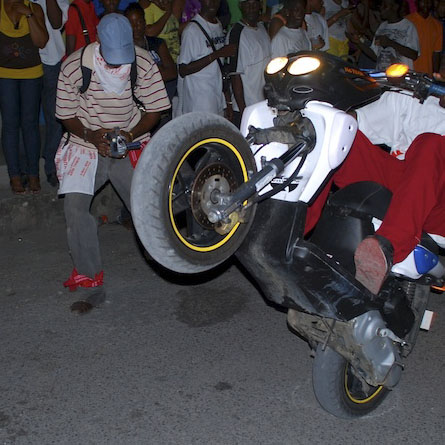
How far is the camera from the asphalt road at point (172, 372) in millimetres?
3252

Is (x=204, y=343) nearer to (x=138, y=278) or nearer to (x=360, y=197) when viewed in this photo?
(x=138, y=278)

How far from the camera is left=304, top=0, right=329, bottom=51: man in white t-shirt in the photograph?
7696 mm

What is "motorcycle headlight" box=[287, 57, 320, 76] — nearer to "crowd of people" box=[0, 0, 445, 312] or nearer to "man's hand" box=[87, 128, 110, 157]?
"crowd of people" box=[0, 0, 445, 312]

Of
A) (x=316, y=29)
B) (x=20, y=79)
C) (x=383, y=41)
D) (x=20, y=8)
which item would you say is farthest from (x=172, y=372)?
(x=383, y=41)

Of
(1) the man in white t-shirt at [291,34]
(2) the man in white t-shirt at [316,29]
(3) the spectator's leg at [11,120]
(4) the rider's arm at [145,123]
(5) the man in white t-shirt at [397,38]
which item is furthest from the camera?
(5) the man in white t-shirt at [397,38]

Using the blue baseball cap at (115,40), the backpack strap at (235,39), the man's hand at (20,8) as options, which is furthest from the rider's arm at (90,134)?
the backpack strap at (235,39)

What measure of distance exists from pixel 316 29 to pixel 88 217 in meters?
4.21

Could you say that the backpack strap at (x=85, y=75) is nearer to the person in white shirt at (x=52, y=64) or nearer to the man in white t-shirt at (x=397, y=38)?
the person in white shirt at (x=52, y=64)

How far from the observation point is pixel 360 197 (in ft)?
10.3

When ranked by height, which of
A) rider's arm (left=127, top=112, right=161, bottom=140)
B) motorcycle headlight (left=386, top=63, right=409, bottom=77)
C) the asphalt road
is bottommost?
the asphalt road

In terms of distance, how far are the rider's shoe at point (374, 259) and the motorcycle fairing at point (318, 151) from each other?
0.97 ft

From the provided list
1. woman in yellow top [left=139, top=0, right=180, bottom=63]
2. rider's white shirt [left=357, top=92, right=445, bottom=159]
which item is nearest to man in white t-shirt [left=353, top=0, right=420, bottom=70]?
woman in yellow top [left=139, top=0, right=180, bottom=63]

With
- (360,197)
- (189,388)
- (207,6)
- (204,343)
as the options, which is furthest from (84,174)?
(207,6)

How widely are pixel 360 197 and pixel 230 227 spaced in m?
0.75
